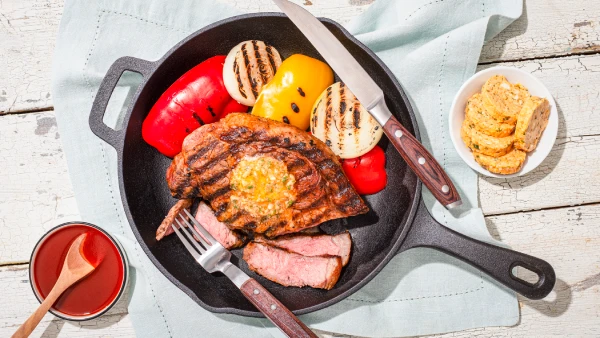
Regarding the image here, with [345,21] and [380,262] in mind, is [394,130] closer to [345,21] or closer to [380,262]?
[380,262]

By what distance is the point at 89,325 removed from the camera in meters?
3.41

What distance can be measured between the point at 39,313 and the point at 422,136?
98.6 inches

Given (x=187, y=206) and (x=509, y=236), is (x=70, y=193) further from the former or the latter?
(x=509, y=236)

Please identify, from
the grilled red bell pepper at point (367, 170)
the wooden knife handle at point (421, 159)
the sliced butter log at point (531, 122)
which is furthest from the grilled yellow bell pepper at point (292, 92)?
the sliced butter log at point (531, 122)

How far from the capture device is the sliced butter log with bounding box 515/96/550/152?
2875 mm

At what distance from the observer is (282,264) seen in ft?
10.3

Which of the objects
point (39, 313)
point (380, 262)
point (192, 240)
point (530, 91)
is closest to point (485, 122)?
point (530, 91)

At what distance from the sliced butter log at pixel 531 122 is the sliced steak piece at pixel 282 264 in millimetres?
1229

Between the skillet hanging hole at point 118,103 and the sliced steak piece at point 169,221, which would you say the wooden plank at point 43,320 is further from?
the skillet hanging hole at point 118,103

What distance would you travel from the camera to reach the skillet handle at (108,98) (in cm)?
292

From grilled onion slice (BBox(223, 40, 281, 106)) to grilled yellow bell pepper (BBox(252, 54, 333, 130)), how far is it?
77mm

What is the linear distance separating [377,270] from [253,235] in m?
0.78

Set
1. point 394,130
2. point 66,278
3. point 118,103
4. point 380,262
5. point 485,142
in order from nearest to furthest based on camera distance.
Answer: point 394,130 → point 380,262 → point 485,142 → point 66,278 → point 118,103

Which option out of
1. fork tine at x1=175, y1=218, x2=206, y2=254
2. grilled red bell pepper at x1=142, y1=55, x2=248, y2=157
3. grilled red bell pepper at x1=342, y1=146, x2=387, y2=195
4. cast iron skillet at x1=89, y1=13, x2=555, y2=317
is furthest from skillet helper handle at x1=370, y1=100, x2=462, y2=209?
fork tine at x1=175, y1=218, x2=206, y2=254
